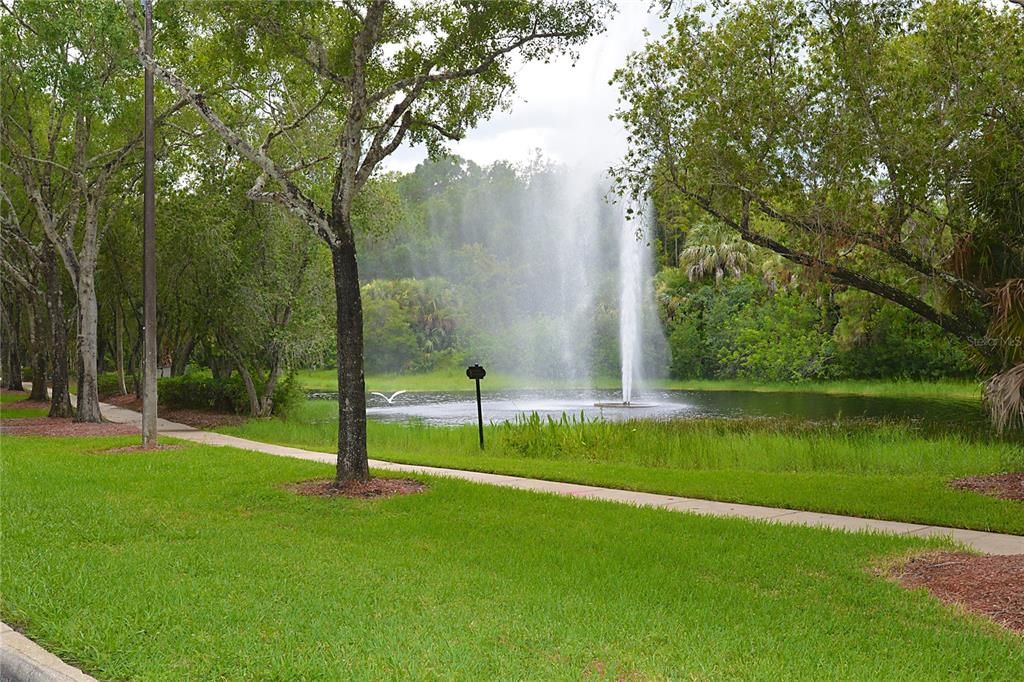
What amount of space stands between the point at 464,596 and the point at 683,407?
76.8ft

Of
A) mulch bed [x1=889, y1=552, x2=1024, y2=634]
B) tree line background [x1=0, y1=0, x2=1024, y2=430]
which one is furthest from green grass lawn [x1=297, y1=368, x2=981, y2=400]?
mulch bed [x1=889, y1=552, x2=1024, y2=634]

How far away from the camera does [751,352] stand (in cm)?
4528

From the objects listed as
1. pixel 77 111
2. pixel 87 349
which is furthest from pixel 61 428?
pixel 77 111

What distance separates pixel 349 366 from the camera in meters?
11.9

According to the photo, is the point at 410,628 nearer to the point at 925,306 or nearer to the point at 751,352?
the point at 925,306

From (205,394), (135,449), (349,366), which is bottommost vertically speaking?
(135,449)

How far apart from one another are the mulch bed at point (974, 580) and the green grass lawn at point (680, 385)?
2444 centimetres

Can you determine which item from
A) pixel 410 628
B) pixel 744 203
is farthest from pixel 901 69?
pixel 410 628

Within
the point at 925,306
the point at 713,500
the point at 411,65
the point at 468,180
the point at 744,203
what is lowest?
the point at 713,500

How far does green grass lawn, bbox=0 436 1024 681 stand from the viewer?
17.3 feet

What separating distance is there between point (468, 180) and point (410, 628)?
7995 cm

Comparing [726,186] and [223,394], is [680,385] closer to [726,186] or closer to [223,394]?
[223,394]

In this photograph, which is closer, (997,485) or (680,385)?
(997,485)

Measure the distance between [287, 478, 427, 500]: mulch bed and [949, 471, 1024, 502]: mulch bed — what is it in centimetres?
675
